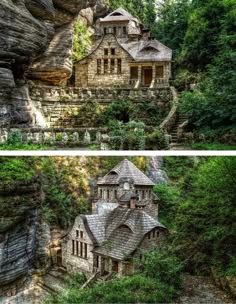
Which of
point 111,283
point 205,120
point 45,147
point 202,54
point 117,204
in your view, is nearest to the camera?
point 111,283

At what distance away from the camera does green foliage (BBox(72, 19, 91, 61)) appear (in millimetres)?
21781

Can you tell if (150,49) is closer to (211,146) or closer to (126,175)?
(211,146)

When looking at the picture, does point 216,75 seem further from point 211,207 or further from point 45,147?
point 45,147

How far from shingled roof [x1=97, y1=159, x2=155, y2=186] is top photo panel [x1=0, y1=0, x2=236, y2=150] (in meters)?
1.47

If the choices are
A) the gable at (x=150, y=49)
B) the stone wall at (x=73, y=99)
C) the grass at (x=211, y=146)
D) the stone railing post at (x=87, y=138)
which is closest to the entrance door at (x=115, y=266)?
the stone railing post at (x=87, y=138)

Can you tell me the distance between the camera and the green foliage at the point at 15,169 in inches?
304

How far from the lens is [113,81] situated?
67.8ft

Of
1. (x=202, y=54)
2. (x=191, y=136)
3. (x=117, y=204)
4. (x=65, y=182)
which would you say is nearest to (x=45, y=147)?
(x=65, y=182)

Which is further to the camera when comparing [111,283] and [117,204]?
[117,204]

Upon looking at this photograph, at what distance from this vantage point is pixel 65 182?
26.6ft

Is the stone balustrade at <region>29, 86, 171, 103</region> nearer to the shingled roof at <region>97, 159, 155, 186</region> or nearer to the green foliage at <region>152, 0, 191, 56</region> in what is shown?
the shingled roof at <region>97, 159, 155, 186</region>

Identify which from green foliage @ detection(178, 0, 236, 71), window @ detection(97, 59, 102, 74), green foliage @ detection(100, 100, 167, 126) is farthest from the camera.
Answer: window @ detection(97, 59, 102, 74)

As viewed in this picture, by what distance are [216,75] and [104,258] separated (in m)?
5.14

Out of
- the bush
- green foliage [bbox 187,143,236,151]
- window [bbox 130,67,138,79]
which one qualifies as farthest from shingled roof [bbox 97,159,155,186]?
window [bbox 130,67,138,79]
